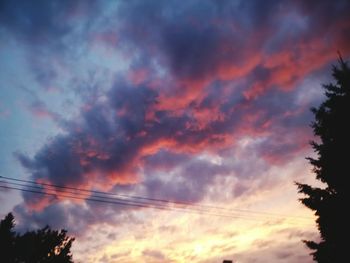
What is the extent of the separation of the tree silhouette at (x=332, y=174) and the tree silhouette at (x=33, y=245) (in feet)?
61.7

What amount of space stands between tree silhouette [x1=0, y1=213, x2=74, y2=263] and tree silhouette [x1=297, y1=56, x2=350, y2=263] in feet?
61.7

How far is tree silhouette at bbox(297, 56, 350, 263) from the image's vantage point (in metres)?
14.2

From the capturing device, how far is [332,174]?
1505 centimetres

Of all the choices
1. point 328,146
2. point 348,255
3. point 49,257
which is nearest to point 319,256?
point 348,255

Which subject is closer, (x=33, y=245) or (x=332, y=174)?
(x=332, y=174)

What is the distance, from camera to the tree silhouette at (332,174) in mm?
14195

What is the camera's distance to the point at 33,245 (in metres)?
22.7

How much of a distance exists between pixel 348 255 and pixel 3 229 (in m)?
22.5

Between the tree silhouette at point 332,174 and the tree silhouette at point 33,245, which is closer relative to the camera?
the tree silhouette at point 332,174

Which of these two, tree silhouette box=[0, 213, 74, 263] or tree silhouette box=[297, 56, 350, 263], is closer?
tree silhouette box=[297, 56, 350, 263]

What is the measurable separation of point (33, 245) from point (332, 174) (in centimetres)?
2191

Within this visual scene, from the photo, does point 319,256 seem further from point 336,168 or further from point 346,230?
point 336,168

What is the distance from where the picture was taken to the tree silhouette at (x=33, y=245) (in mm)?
21328

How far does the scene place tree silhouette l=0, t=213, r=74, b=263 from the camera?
840 inches
